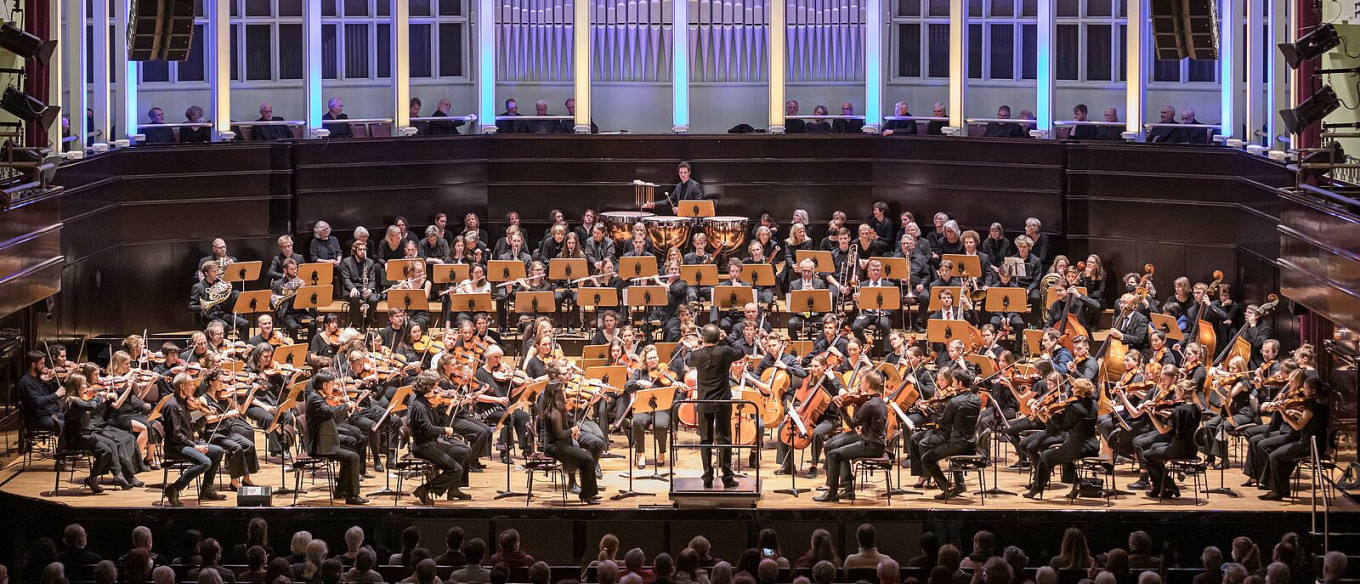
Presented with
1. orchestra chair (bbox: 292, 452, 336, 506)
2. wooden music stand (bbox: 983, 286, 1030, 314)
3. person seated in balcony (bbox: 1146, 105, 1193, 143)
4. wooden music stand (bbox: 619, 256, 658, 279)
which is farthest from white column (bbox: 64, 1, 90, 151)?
person seated in balcony (bbox: 1146, 105, 1193, 143)

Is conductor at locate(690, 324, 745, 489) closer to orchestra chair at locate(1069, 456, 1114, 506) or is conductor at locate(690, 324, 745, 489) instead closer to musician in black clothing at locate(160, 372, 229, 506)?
orchestra chair at locate(1069, 456, 1114, 506)

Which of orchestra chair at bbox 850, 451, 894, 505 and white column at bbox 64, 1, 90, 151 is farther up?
white column at bbox 64, 1, 90, 151

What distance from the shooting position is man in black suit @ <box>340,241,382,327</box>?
16.1 m

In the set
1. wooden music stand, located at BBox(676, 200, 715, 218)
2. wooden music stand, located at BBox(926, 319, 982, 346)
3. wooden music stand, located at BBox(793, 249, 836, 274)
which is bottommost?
wooden music stand, located at BBox(926, 319, 982, 346)

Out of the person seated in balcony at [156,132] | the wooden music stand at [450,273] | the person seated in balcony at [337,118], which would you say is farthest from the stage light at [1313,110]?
the person seated in balcony at [156,132]

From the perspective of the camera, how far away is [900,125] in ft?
62.6

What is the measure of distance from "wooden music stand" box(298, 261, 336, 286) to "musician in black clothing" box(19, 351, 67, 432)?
10.4ft

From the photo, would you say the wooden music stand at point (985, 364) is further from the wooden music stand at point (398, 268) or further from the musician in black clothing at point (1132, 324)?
the wooden music stand at point (398, 268)

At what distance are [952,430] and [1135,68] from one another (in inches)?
268

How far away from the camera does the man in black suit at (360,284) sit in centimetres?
1612

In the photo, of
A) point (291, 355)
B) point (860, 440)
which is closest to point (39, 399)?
point (291, 355)

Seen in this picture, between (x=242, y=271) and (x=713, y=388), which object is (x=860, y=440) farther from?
(x=242, y=271)

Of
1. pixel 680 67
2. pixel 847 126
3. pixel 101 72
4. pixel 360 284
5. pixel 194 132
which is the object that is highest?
pixel 680 67

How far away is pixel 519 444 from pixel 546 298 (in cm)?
220
